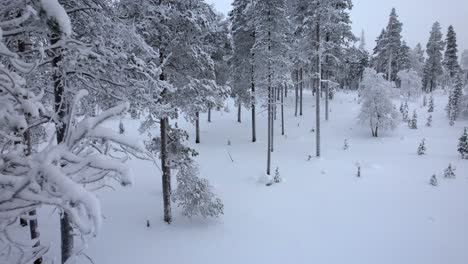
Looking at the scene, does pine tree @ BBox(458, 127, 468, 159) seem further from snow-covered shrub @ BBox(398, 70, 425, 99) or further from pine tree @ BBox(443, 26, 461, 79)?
pine tree @ BBox(443, 26, 461, 79)

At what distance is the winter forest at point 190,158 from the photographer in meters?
2.63

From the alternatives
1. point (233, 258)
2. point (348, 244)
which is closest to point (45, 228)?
point (233, 258)

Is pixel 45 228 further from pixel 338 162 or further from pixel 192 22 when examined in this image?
pixel 338 162

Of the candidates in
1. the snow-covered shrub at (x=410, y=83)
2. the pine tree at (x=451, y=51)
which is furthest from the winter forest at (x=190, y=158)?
the pine tree at (x=451, y=51)

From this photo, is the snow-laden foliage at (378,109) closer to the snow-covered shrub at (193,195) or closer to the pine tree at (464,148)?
the pine tree at (464,148)

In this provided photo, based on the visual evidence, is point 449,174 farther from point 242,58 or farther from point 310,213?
point 242,58

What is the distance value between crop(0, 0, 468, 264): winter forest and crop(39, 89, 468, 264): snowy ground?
0.08 metres

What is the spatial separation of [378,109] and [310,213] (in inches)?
598

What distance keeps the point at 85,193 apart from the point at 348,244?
11.3 metres

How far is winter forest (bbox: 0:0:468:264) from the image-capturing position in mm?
2629

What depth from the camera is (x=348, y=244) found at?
11328 mm

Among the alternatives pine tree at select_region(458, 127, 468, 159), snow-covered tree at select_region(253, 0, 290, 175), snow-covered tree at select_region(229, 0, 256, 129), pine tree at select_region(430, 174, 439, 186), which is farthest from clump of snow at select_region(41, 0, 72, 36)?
pine tree at select_region(458, 127, 468, 159)

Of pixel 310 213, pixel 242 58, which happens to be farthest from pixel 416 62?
pixel 310 213

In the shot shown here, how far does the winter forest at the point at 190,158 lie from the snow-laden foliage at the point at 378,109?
11 cm
